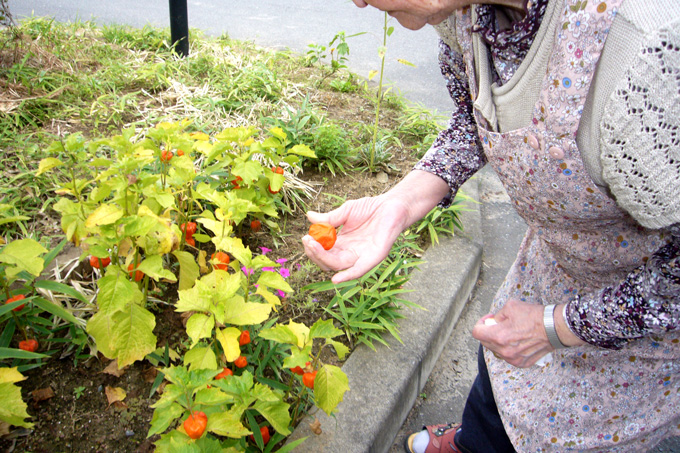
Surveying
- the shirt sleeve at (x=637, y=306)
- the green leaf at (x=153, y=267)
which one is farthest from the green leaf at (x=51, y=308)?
the shirt sleeve at (x=637, y=306)

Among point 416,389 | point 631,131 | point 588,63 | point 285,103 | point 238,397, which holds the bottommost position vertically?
point 416,389

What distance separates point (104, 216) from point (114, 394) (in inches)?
25.9

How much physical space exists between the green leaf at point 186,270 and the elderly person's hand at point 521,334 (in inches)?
45.0

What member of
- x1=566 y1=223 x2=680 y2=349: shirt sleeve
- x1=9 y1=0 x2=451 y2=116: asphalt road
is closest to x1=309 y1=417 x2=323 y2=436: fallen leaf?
x1=566 y1=223 x2=680 y2=349: shirt sleeve

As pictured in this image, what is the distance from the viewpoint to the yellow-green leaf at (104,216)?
5.00ft

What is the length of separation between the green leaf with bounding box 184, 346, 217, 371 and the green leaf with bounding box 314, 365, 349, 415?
0.33 meters

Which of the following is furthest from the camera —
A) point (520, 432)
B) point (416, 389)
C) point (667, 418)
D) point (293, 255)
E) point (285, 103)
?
point (285, 103)

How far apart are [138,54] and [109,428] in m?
3.26

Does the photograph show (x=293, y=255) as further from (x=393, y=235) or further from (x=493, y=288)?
(x=493, y=288)

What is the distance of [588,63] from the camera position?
1.00m

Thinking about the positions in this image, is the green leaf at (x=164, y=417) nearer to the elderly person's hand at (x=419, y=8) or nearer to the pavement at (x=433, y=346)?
A: the pavement at (x=433, y=346)

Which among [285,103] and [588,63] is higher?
[588,63]

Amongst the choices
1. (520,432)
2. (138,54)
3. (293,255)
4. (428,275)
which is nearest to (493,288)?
(428,275)

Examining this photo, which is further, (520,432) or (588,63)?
(520,432)
